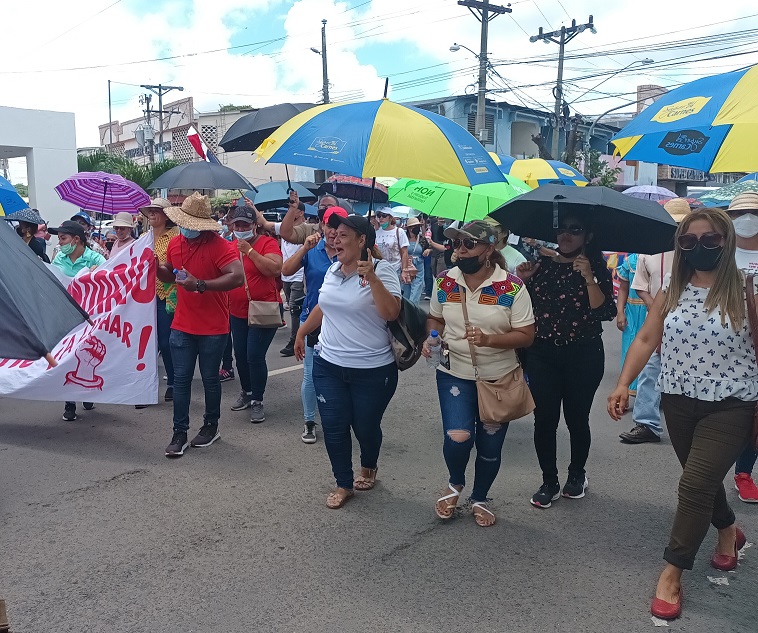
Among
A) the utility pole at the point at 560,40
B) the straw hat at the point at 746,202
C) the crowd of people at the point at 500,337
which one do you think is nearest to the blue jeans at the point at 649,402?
the crowd of people at the point at 500,337

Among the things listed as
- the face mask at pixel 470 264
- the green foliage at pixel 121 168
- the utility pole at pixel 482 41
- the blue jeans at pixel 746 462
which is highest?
the utility pole at pixel 482 41

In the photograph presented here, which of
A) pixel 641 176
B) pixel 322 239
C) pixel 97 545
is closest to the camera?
pixel 97 545

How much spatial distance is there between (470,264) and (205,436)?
266cm

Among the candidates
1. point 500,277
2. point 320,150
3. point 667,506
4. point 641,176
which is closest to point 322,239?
point 320,150

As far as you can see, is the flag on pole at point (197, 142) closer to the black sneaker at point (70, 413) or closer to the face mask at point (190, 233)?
the face mask at point (190, 233)

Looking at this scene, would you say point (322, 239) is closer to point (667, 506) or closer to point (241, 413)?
point (241, 413)

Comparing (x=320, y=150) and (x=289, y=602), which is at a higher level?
(x=320, y=150)

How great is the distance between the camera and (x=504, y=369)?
412 centimetres

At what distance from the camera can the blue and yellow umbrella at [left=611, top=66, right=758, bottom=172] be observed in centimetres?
394

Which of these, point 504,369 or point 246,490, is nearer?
point 504,369

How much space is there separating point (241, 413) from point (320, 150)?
9.98 feet

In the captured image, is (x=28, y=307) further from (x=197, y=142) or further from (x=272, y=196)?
(x=272, y=196)

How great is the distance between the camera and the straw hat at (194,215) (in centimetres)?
519

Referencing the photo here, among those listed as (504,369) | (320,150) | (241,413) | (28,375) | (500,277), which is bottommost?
(241,413)
